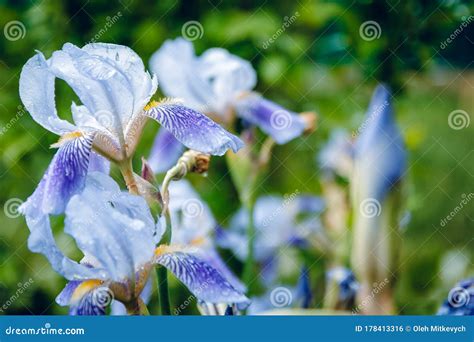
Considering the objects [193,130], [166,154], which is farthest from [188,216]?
[193,130]

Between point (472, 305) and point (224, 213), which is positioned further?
point (224, 213)

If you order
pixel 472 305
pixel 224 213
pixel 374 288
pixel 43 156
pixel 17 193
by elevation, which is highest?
pixel 472 305

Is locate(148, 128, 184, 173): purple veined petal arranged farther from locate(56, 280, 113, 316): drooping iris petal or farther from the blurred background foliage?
locate(56, 280, 113, 316): drooping iris petal

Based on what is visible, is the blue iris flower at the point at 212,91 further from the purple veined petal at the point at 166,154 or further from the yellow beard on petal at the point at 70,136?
the yellow beard on petal at the point at 70,136

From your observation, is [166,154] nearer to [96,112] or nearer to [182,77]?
[182,77]

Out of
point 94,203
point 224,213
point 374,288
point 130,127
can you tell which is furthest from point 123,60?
point 374,288

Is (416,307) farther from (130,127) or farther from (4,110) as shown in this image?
(4,110)

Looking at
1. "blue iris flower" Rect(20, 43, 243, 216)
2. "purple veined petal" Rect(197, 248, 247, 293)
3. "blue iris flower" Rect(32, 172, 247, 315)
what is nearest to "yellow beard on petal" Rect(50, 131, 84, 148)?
"blue iris flower" Rect(20, 43, 243, 216)

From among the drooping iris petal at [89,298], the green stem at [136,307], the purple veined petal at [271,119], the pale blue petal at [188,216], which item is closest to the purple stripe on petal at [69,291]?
the drooping iris petal at [89,298]
